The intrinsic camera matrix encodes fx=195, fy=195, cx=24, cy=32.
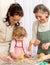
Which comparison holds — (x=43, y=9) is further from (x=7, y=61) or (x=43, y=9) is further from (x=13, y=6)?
(x=7, y=61)

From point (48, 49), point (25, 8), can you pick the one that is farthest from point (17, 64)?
point (25, 8)

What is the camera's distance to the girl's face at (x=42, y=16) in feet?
2.40

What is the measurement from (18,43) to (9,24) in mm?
98

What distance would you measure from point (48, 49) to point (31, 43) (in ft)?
0.23

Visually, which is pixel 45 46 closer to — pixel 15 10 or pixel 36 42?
pixel 36 42

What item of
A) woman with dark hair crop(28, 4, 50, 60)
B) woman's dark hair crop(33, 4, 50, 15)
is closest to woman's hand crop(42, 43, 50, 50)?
woman with dark hair crop(28, 4, 50, 60)

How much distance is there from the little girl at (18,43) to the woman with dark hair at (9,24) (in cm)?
3

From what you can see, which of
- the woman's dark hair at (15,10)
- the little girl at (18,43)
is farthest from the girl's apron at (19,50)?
the woman's dark hair at (15,10)

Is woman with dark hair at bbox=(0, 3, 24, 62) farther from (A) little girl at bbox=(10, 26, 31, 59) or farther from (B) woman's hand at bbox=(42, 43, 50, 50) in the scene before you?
(B) woman's hand at bbox=(42, 43, 50, 50)

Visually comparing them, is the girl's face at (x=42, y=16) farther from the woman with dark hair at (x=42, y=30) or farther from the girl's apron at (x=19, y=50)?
the girl's apron at (x=19, y=50)

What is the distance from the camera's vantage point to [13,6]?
2.51ft

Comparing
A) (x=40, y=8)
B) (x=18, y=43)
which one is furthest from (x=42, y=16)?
(x=18, y=43)

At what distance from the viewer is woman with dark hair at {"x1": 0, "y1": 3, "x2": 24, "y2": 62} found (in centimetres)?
75

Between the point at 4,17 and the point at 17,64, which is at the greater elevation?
the point at 4,17
